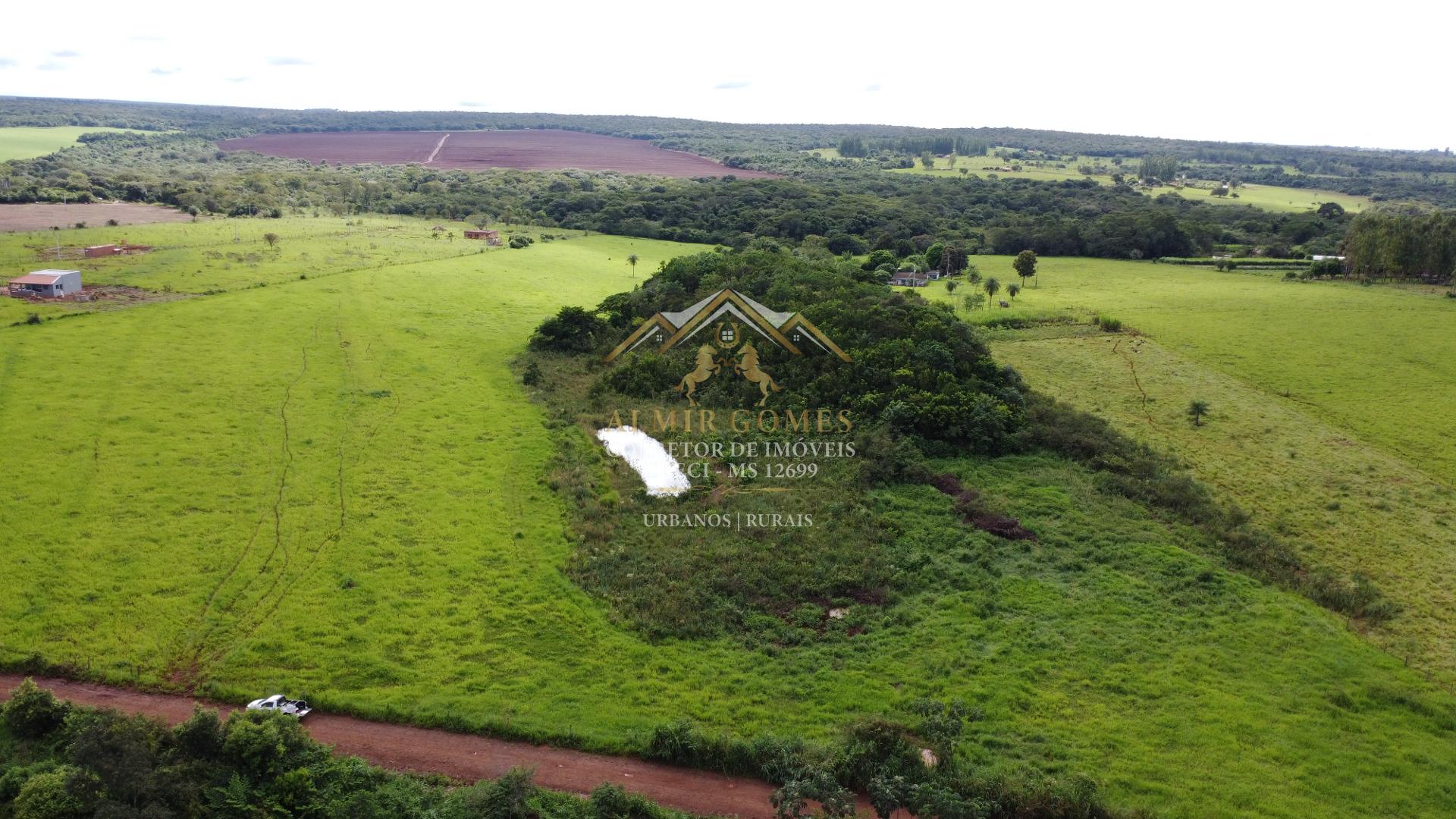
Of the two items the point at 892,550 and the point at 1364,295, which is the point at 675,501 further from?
the point at 1364,295

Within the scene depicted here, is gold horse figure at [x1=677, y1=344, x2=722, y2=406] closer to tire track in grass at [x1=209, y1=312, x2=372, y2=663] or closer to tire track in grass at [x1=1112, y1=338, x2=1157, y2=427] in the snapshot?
tire track in grass at [x1=209, y1=312, x2=372, y2=663]

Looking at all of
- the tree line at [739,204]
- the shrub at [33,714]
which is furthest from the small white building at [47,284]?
the tree line at [739,204]

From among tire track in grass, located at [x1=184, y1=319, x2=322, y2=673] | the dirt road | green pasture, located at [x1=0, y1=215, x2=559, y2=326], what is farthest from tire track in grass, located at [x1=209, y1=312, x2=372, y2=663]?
green pasture, located at [x1=0, y1=215, x2=559, y2=326]

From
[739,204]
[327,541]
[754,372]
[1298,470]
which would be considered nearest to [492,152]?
[739,204]

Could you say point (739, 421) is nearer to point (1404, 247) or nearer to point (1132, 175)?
point (1404, 247)

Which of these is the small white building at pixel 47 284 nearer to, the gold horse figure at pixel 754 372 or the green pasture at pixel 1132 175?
the gold horse figure at pixel 754 372

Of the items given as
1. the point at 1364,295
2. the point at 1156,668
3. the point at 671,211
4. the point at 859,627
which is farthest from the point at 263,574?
the point at 671,211
